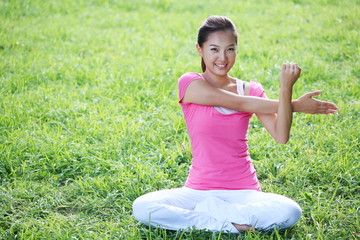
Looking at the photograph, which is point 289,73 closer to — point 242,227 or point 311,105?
point 311,105

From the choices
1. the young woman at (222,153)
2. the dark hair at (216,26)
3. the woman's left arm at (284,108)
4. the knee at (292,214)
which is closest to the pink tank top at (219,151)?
the young woman at (222,153)

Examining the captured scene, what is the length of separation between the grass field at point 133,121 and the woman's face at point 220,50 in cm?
108

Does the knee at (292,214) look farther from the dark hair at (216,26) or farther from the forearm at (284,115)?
the dark hair at (216,26)

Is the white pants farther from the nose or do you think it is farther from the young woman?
the nose

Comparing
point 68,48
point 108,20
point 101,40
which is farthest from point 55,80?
point 108,20

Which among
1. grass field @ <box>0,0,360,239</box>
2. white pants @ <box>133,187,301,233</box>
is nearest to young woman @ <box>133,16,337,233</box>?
white pants @ <box>133,187,301,233</box>

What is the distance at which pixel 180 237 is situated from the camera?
2902 mm

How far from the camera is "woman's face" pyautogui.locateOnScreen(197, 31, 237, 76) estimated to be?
317 cm

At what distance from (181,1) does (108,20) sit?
6.15 feet

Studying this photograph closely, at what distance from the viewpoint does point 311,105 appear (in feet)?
9.97

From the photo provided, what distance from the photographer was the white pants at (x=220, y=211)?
9.76 ft

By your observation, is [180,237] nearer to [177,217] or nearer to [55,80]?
[177,217]

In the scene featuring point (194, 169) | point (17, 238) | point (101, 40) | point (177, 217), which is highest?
point (101, 40)

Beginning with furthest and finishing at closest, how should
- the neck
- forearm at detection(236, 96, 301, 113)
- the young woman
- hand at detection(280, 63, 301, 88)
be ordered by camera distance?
the neck < forearm at detection(236, 96, 301, 113) < the young woman < hand at detection(280, 63, 301, 88)
